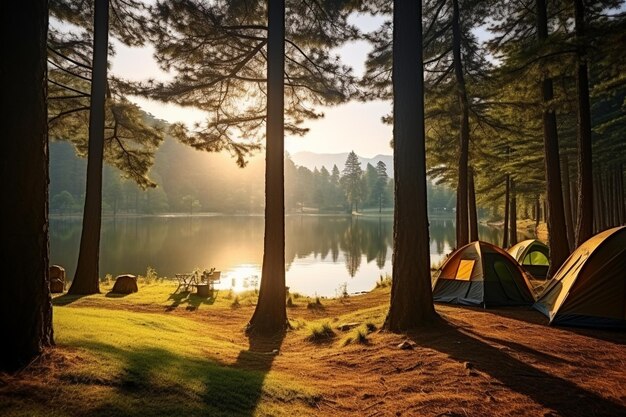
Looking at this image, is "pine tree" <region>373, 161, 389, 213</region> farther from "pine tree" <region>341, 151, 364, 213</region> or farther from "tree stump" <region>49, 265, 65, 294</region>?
"tree stump" <region>49, 265, 65, 294</region>

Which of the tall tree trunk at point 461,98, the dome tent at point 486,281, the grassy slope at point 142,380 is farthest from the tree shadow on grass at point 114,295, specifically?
the tall tree trunk at point 461,98

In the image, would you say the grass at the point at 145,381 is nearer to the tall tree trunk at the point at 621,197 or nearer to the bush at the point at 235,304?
the bush at the point at 235,304

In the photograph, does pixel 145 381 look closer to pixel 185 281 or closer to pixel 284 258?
pixel 284 258

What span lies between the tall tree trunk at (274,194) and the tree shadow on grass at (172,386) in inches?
139

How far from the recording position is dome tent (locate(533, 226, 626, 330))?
21.3 feet

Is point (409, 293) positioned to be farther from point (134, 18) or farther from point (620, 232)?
point (134, 18)

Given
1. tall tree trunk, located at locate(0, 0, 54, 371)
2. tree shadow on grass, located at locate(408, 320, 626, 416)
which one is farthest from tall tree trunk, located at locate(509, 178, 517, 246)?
tall tree trunk, located at locate(0, 0, 54, 371)

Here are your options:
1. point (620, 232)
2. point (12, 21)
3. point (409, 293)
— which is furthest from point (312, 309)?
point (12, 21)

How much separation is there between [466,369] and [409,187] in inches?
132

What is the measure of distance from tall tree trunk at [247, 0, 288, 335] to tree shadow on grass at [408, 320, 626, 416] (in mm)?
3329

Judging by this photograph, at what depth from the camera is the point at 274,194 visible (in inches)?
336

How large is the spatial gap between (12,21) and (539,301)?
33.4ft

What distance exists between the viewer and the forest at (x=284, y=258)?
3547 mm

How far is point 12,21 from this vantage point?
3.55 meters
